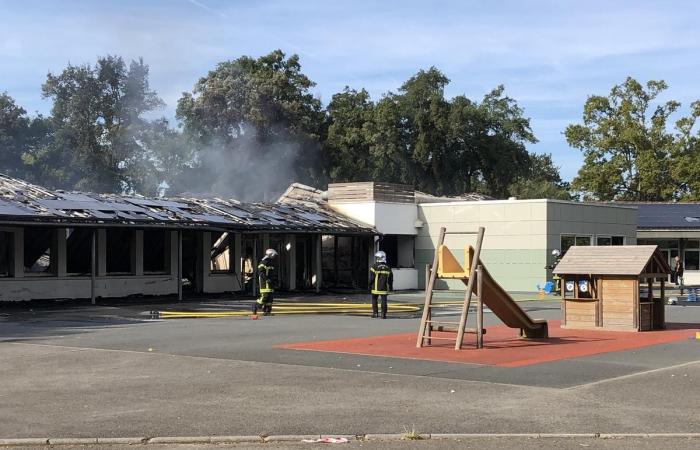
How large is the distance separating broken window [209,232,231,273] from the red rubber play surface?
17362 mm

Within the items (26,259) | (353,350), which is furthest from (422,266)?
(353,350)

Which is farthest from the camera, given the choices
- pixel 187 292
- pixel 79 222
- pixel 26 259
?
pixel 187 292

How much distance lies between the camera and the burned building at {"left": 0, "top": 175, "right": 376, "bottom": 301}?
28.8 meters

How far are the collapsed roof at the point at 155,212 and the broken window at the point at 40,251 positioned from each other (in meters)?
1.37

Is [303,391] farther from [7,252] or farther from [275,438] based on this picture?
[7,252]

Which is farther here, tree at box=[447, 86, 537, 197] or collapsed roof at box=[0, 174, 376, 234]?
tree at box=[447, 86, 537, 197]

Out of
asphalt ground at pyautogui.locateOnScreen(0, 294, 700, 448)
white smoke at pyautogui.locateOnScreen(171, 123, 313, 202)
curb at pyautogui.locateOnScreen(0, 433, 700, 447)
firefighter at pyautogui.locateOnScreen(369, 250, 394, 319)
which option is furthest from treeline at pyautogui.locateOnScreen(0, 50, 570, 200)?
curb at pyautogui.locateOnScreen(0, 433, 700, 447)

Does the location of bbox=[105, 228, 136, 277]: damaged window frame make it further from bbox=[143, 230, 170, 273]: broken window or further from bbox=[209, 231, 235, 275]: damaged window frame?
bbox=[209, 231, 235, 275]: damaged window frame

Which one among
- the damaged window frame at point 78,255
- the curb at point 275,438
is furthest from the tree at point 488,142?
the curb at point 275,438

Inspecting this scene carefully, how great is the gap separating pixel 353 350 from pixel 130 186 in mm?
52695

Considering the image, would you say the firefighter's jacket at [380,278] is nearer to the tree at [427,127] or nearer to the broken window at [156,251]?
the broken window at [156,251]

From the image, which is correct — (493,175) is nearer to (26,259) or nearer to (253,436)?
(26,259)

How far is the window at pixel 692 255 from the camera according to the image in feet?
163

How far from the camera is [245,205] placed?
121 feet
